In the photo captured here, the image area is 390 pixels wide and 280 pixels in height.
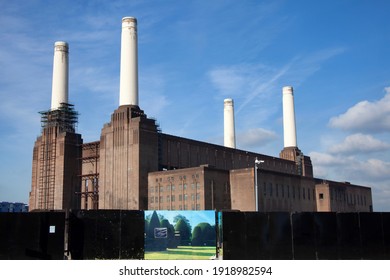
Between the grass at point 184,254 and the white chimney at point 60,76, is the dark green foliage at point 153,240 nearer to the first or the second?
the grass at point 184,254

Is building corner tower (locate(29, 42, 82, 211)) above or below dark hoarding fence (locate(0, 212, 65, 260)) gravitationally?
above

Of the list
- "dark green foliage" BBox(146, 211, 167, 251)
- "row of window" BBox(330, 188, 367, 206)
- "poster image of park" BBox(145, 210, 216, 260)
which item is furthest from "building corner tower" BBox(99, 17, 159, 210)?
"dark green foliage" BBox(146, 211, 167, 251)

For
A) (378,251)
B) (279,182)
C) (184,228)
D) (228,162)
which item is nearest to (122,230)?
(184,228)

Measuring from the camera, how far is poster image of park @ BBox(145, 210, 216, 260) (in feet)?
86.5

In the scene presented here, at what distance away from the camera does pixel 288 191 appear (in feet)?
314

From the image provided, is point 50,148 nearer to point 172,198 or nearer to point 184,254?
point 172,198

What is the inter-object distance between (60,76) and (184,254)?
7554 centimetres

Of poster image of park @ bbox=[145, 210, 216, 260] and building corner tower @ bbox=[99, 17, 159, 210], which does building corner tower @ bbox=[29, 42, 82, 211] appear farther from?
poster image of park @ bbox=[145, 210, 216, 260]

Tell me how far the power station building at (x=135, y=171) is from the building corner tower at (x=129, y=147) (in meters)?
0.17

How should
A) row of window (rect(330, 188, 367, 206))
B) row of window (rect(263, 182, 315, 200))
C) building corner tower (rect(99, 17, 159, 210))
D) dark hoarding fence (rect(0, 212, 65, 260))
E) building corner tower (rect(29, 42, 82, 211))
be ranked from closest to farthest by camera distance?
1. dark hoarding fence (rect(0, 212, 65, 260))
2. building corner tower (rect(99, 17, 159, 210))
3. row of window (rect(263, 182, 315, 200))
4. building corner tower (rect(29, 42, 82, 211))
5. row of window (rect(330, 188, 367, 206))

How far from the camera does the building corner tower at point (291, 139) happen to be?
12071 cm

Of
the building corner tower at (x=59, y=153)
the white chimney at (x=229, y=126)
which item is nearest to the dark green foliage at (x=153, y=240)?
the building corner tower at (x=59, y=153)

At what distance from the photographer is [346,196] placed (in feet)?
382

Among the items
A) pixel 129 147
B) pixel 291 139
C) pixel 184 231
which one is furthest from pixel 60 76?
pixel 184 231
